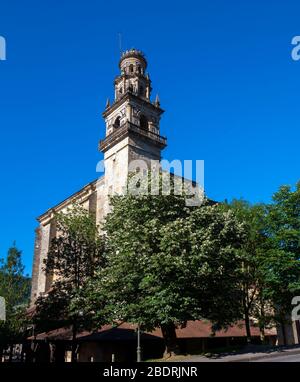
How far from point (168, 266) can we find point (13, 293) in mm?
12025

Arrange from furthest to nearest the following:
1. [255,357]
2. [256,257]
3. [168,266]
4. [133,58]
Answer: [133,58], [256,257], [255,357], [168,266]

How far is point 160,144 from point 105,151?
6.20 m

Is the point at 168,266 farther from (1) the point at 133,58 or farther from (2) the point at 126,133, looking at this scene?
(1) the point at 133,58

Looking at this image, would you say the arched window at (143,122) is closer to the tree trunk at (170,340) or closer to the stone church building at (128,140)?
the stone church building at (128,140)

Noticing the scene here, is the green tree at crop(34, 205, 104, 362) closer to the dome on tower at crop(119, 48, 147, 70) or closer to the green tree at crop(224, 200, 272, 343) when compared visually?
the green tree at crop(224, 200, 272, 343)

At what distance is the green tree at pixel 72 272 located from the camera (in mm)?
23133

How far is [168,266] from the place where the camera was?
711 inches

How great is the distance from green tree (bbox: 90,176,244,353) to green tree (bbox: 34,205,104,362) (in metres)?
2.53

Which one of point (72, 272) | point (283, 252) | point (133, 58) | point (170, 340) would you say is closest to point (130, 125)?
point (133, 58)

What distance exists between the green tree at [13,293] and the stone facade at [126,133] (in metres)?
11.4

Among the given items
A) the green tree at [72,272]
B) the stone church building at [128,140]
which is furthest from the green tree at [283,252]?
the green tree at [72,272]

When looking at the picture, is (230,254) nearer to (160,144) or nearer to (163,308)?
(163,308)

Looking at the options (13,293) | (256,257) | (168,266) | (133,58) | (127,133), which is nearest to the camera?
(168,266)
